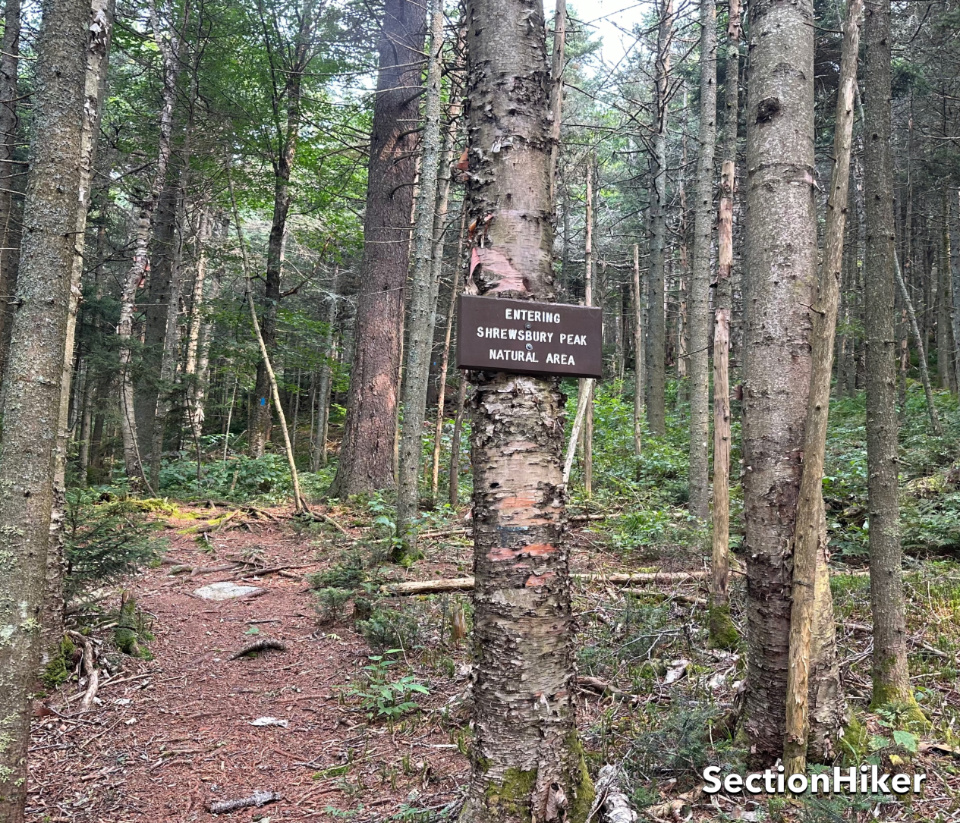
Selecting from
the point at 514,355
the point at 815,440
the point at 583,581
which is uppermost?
the point at 514,355

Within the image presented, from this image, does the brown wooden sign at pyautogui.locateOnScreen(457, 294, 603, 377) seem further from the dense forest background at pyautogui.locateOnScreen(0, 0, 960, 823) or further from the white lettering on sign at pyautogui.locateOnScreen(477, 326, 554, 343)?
the dense forest background at pyautogui.locateOnScreen(0, 0, 960, 823)

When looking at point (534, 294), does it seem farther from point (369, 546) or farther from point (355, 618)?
point (369, 546)

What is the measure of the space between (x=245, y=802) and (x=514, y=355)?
2914 millimetres

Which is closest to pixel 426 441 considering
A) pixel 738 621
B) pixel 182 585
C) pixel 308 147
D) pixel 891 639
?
pixel 308 147

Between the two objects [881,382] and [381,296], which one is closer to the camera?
[881,382]

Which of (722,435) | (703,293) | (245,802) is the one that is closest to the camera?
(245,802)

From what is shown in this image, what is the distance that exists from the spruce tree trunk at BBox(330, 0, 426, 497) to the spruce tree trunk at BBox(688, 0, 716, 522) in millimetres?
4723

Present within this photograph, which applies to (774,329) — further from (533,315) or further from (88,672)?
(88,672)

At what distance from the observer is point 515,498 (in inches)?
103

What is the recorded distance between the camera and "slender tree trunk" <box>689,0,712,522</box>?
8.12 metres

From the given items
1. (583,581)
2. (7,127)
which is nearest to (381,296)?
(7,127)

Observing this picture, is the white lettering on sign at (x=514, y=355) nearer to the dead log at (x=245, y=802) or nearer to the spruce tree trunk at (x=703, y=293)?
the dead log at (x=245, y=802)

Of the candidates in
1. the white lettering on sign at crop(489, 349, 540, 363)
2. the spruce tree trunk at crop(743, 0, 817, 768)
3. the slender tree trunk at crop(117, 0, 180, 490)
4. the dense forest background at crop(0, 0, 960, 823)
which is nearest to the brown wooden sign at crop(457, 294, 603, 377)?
the white lettering on sign at crop(489, 349, 540, 363)

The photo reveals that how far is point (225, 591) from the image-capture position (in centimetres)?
717
